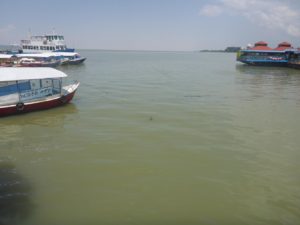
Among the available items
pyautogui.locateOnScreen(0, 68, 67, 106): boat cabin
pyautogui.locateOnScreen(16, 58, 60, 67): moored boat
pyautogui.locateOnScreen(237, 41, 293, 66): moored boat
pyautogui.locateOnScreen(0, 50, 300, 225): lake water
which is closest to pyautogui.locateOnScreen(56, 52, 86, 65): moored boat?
pyautogui.locateOnScreen(16, 58, 60, 67): moored boat

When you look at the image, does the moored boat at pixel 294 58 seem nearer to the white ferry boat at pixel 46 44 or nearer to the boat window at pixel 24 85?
the white ferry boat at pixel 46 44

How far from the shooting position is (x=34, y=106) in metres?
15.5

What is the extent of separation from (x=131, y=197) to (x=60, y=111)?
406 inches

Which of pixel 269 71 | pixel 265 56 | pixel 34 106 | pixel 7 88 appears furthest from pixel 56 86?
pixel 265 56

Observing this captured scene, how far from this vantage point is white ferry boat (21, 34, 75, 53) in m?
62.1

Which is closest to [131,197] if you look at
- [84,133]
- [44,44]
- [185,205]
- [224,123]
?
[185,205]

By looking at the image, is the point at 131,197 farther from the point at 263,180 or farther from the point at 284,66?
the point at 284,66

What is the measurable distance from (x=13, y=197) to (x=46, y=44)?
200ft

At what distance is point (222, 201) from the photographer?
7.18 metres

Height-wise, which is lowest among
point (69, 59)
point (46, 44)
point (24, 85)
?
point (24, 85)

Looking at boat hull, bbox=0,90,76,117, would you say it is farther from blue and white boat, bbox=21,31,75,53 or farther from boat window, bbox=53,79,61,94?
blue and white boat, bbox=21,31,75,53

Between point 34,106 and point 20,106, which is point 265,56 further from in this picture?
→ point 20,106

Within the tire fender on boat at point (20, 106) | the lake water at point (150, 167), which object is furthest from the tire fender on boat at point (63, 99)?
the tire fender on boat at point (20, 106)

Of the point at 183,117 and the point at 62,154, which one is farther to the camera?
the point at 183,117
